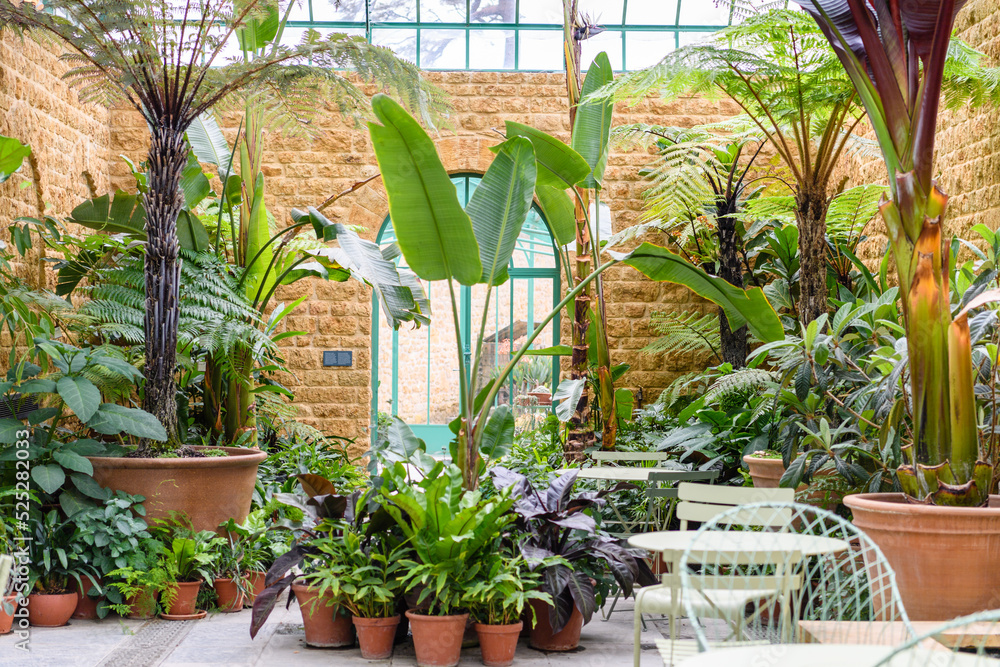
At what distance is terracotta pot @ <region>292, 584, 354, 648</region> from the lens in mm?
3738

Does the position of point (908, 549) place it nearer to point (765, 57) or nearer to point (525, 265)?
point (765, 57)

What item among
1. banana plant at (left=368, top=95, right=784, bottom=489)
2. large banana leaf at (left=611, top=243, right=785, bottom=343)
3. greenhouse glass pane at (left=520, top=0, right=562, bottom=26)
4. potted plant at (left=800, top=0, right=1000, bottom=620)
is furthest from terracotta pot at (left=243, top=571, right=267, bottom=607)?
greenhouse glass pane at (left=520, top=0, right=562, bottom=26)

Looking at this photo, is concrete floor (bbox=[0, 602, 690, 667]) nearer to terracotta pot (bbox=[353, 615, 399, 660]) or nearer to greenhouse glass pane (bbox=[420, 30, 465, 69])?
terracotta pot (bbox=[353, 615, 399, 660])

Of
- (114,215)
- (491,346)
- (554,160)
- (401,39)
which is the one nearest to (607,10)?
(401,39)

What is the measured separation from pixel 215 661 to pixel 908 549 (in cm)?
268

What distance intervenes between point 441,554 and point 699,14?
630cm

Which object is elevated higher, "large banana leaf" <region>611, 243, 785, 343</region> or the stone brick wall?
the stone brick wall

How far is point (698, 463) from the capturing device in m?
5.98

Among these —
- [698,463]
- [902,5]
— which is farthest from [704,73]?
[698,463]

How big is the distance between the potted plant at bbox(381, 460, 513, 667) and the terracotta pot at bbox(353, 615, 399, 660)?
5.0 inches

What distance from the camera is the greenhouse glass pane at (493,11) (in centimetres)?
796

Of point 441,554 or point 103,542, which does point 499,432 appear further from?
point 103,542

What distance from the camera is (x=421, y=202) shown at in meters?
3.92

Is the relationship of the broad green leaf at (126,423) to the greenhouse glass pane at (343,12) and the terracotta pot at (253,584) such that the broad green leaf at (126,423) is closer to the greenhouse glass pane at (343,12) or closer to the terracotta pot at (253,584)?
the terracotta pot at (253,584)
